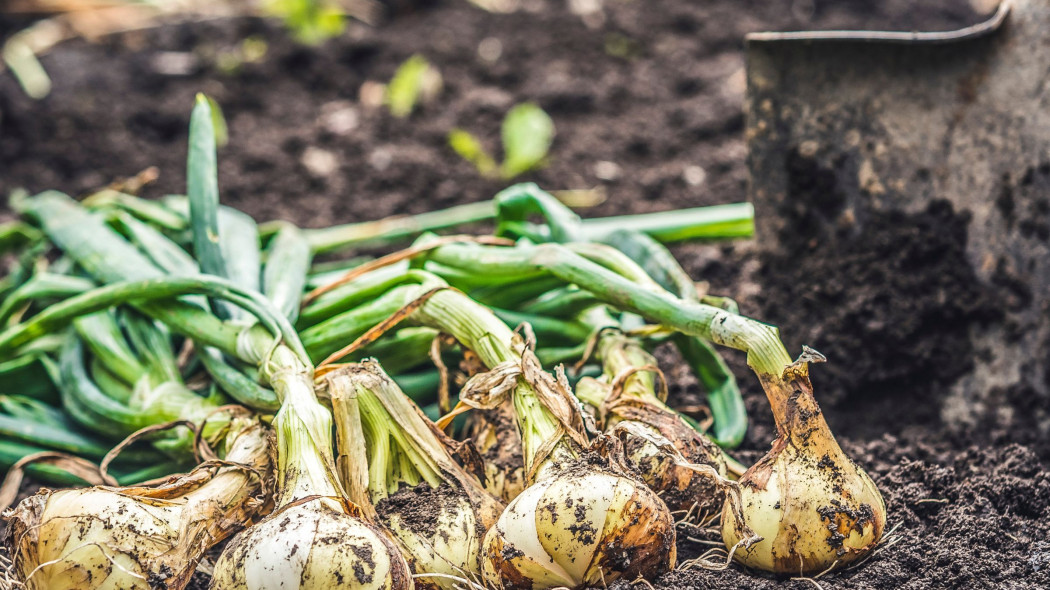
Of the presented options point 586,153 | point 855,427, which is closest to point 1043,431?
point 855,427

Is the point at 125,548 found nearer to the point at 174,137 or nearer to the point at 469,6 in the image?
the point at 174,137

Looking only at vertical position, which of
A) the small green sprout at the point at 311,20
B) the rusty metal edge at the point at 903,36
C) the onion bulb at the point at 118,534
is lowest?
the onion bulb at the point at 118,534

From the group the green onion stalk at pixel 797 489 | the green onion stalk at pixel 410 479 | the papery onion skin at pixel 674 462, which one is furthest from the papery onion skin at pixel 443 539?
the green onion stalk at pixel 797 489

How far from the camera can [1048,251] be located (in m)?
1.77

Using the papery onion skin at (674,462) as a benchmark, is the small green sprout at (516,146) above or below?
above

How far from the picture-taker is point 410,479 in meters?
1.29

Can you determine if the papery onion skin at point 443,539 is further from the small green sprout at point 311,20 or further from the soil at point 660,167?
the small green sprout at point 311,20

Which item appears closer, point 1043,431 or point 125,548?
point 125,548

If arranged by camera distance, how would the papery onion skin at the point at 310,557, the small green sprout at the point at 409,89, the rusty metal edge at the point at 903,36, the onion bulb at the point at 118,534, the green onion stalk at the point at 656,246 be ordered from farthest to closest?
1. the small green sprout at the point at 409,89
2. the rusty metal edge at the point at 903,36
3. the green onion stalk at the point at 656,246
4. the onion bulb at the point at 118,534
5. the papery onion skin at the point at 310,557

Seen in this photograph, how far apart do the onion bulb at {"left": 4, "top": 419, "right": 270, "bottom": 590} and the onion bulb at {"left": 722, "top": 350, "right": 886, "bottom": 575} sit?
28.8 inches

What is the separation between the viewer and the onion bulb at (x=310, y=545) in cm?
105

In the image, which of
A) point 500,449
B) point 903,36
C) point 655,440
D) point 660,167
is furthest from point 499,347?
point 660,167

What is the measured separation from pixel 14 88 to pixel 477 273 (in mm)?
3025

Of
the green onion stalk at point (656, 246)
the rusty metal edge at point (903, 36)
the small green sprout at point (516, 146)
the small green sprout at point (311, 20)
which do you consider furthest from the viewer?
the small green sprout at point (311, 20)
